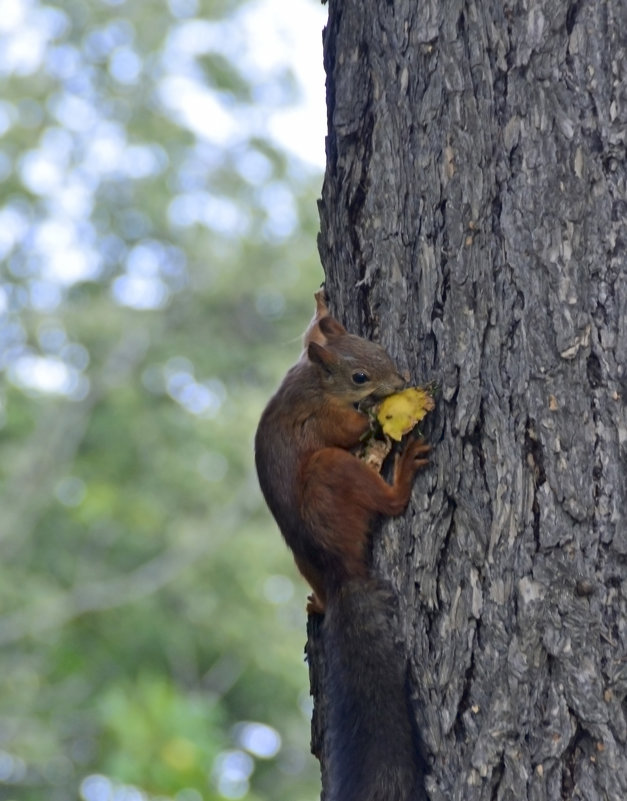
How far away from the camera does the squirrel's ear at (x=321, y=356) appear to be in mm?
2273

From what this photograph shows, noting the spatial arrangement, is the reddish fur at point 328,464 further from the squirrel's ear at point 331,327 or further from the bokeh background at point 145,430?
the bokeh background at point 145,430

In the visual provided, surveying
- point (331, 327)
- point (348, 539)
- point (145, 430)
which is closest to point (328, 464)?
point (348, 539)

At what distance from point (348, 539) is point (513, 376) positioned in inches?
16.7

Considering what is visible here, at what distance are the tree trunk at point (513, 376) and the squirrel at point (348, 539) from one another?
0.04m

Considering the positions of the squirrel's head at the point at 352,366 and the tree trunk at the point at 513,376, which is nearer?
the tree trunk at the point at 513,376

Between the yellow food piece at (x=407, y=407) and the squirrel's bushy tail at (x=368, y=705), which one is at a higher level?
the yellow food piece at (x=407, y=407)

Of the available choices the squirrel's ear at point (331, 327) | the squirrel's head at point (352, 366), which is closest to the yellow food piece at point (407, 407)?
the squirrel's head at point (352, 366)

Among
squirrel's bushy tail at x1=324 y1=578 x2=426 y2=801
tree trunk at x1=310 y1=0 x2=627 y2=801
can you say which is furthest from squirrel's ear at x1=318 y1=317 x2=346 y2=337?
squirrel's bushy tail at x1=324 y1=578 x2=426 y2=801

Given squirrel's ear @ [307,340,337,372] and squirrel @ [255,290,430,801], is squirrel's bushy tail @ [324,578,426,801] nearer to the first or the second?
squirrel @ [255,290,430,801]

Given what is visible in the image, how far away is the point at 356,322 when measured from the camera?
6.82 ft

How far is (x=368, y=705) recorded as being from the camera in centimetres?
183

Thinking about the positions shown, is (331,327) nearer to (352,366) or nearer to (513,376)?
(352,366)

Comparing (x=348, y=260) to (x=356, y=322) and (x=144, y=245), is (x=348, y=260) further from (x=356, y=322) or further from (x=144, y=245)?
(x=144, y=245)

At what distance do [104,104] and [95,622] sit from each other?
5138mm
